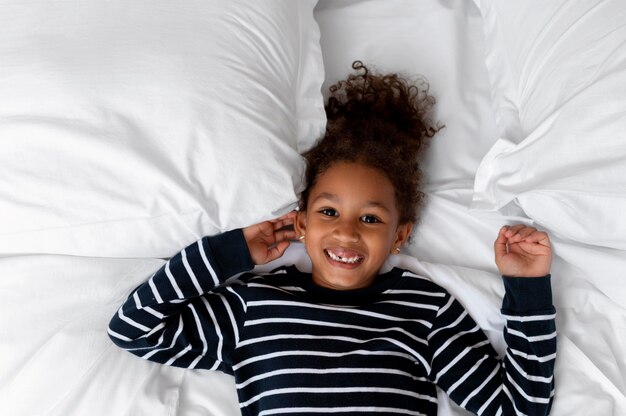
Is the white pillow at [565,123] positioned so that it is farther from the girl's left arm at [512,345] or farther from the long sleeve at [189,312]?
the long sleeve at [189,312]

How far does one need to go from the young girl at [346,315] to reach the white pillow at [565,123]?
4.0 inches

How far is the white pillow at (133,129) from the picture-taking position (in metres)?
1.04

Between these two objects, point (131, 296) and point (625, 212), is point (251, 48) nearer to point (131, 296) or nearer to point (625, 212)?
point (131, 296)

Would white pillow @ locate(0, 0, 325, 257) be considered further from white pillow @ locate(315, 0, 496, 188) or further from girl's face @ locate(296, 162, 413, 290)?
white pillow @ locate(315, 0, 496, 188)

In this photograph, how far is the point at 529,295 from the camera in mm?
1095

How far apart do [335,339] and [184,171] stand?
0.39 m

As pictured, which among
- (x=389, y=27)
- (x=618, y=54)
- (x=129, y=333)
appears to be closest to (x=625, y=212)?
(x=618, y=54)

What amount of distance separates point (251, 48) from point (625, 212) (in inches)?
25.9

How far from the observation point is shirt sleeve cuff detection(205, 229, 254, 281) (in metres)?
1.11

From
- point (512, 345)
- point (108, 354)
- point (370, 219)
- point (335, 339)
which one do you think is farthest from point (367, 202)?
point (108, 354)

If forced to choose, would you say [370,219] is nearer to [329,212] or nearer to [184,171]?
[329,212]

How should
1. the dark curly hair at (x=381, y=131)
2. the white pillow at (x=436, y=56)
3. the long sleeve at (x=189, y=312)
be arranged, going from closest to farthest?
the long sleeve at (x=189, y=312) < the dark curly hair at (x=381, y=131) < the white pillow at (x=436, y=56)

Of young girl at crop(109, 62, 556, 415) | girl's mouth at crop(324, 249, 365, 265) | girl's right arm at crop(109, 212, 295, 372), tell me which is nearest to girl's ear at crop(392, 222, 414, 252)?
young girl at crop(109, 62, 556, 415)

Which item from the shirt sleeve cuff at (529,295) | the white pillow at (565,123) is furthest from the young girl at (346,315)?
the white pillow at (565,123)
